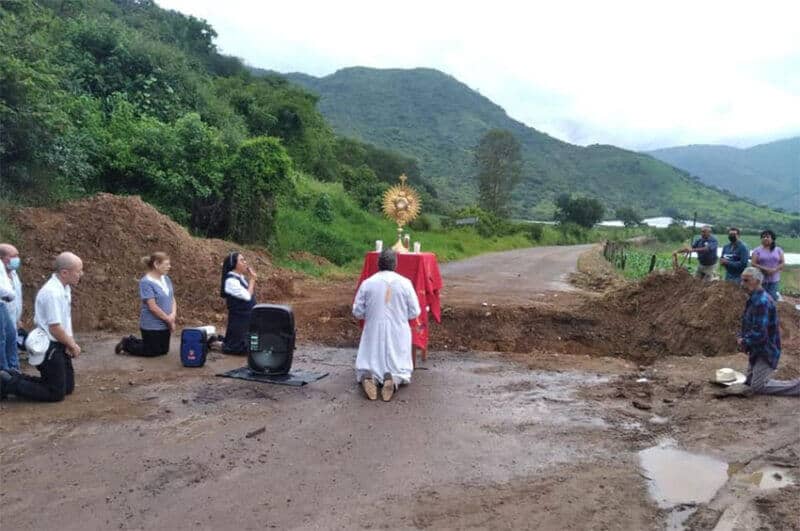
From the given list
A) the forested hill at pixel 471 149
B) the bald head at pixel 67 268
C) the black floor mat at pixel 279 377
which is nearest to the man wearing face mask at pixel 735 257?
the black floor mat at pixel 279 377

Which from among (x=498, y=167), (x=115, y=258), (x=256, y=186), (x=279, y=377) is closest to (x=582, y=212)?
(x=498, y=167)

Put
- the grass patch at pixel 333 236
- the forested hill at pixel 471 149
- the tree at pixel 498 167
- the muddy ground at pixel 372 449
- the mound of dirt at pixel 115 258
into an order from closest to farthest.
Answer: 1. the muddy ground at pixel 372 449
2. the mound of dirt at pixel 115 258
3. the grass patch at pixel 333 236
4. the tree at pixel 498 167
5. the forested hill at pixel 471 149

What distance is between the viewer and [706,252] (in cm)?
1196

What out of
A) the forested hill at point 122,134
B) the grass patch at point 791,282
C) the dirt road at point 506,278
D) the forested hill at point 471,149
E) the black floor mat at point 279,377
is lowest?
the grass patch at point 791,282

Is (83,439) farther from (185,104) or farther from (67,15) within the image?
(67,15)

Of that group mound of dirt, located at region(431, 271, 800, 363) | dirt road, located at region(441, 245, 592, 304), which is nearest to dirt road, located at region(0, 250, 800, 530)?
mound of dirt, located at region(431, 271, 800, 363)

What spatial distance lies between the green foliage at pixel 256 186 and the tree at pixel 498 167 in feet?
146

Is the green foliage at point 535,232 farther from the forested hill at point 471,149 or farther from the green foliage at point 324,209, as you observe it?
the green foliage at point 324,209

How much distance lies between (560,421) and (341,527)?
3.10 meters

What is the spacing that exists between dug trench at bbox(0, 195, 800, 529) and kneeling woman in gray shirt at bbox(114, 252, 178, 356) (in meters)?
0.27

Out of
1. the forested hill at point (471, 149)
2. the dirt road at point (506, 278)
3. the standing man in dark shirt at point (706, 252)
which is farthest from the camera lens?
the forested hill at point (471, 149)

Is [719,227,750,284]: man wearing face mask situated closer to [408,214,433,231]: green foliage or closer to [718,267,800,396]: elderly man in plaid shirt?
[718,267,800,396]: elderly man in plaid shirt

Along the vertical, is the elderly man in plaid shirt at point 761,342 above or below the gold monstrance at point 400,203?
below

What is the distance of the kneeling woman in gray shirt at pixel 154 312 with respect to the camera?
8.04 metres
